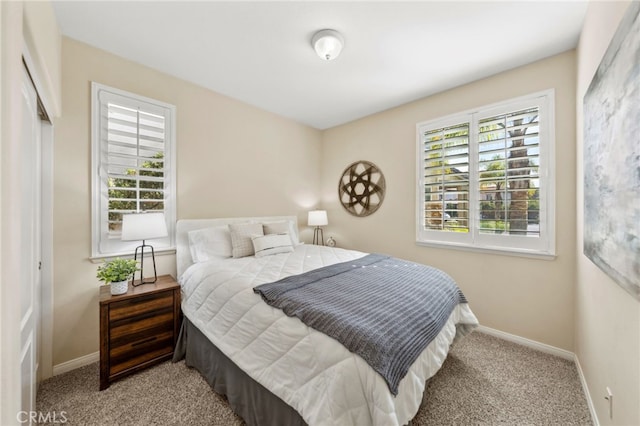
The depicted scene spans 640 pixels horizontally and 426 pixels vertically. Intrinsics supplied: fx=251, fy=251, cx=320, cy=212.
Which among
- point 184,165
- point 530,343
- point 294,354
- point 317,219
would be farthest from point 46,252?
point 530,343

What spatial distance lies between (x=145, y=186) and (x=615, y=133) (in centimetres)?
328

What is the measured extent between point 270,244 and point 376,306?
1568 millimetres

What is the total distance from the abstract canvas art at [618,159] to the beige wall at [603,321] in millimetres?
153

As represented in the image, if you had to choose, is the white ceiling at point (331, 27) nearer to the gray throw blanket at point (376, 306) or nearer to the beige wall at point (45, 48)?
the beige wall at point (45, 48)

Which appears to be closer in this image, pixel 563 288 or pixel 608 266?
pixel 608 266

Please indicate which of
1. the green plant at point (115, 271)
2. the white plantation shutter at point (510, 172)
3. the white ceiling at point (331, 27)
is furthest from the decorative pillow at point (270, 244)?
the white plantation shutter at point (510, 172)

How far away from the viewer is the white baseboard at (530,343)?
7.27ft

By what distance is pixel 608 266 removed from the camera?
1228 mm

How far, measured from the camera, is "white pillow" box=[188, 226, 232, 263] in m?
2.51

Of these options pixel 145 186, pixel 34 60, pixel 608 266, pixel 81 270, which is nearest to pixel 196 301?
pixel 81 270

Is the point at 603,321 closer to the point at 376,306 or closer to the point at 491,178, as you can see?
the point at 376,306

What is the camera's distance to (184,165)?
268cm

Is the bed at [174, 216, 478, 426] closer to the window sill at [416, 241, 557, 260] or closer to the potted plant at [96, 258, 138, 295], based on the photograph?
the potted plant at [96, 258, 138, 295]

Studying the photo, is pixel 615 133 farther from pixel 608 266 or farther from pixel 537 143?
pixel 537 143
